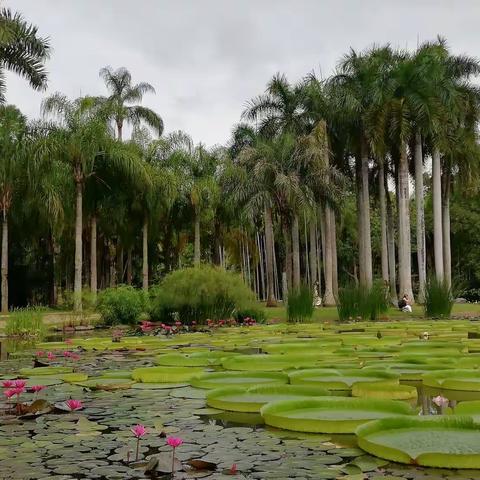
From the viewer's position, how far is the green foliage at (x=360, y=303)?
Result: 18.4 m

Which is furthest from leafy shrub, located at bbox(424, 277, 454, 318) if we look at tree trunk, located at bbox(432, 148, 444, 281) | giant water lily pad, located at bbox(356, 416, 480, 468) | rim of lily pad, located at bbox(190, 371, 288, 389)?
giant water lily pad, located at bbox(356, 416, 480, 468)

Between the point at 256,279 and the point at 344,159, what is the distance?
25855mm

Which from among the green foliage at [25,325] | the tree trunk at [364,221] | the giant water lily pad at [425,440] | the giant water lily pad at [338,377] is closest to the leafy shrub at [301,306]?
the green foliage at [25,325]

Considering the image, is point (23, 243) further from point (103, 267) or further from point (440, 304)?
point (440, 304)

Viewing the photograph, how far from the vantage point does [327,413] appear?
468cm

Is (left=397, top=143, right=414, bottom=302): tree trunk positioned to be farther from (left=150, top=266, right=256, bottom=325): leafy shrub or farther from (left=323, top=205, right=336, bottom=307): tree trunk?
(left=150, top=266, right=256, bottom=325): leafy shrub

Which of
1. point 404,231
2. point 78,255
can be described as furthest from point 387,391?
point 404,231

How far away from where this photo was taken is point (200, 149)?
118 feet

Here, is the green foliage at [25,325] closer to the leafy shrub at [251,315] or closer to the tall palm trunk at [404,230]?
the leafy shrub at [251,315]

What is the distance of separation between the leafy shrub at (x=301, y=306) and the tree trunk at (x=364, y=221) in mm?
11057

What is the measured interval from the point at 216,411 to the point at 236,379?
1.36m

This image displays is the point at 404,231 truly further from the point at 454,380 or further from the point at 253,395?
the point at 253,395

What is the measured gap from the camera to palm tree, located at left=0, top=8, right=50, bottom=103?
21.0m

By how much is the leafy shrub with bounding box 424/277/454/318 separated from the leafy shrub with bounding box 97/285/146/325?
9113mm
